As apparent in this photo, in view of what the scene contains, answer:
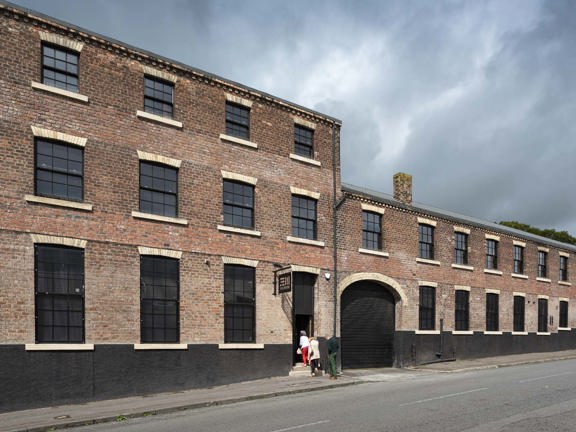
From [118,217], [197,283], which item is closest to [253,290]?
[197,283]

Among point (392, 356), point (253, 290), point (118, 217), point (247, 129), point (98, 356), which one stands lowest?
point (392, 356)

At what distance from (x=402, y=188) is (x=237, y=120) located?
10.5m

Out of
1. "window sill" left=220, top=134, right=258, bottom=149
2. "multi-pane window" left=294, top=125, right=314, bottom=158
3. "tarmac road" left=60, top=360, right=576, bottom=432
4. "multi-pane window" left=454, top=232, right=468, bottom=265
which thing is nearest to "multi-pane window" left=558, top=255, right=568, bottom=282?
"multi-pane window" left=454, top=232, right=468, bottom=265

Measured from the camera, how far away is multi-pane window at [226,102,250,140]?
20750 millimetres

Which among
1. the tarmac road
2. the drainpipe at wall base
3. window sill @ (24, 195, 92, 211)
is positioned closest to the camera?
the tarmac road

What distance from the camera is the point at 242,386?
18.8 metres

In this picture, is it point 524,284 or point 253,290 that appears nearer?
point 253,290

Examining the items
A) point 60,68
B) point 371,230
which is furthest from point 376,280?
point 60,68

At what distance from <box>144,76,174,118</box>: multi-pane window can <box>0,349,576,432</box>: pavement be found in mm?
9332

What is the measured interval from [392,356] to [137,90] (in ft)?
53.6

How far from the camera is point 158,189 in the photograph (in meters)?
18.6

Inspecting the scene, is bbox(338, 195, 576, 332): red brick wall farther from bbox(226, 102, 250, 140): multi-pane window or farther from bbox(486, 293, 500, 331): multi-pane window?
bbox(226, 102, 250, 140): multi-pane window

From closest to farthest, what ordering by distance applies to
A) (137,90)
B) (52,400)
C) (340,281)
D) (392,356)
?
(52,400), (137,90), (340,281), (392,356)

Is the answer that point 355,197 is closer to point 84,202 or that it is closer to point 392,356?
point 392,356
